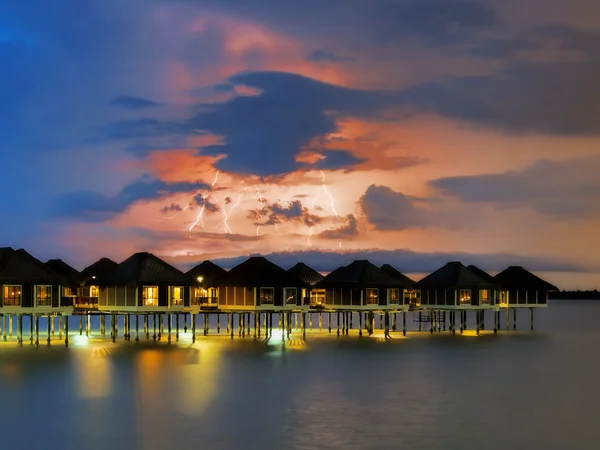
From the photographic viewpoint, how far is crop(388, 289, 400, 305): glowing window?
77.1 metres

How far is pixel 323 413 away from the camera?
40531mm

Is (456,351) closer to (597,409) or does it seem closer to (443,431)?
(597,409)

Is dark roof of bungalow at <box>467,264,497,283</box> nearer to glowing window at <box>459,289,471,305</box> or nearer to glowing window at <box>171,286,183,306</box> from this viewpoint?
glowing window at <box>459,289,471,305</box>

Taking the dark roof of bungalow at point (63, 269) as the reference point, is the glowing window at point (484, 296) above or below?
below

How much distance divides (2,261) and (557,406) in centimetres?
4042

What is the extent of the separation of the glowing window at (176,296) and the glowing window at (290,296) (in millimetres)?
9146

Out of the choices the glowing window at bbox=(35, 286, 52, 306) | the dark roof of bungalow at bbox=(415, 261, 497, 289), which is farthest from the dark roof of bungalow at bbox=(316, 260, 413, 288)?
the glowing window at bbox=(35, 286, 52, 306)

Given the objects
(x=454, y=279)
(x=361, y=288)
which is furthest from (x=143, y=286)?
(x=454, y=279)

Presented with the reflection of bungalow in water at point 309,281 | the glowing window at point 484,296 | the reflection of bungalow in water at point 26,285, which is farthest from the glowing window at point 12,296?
the glowing window at point 484,296

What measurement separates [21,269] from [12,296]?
2108 mm

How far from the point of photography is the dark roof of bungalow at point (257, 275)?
73000 millimetres

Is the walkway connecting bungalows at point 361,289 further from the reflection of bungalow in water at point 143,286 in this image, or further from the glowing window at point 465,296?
the reflection of bungalow in water at point 143,286

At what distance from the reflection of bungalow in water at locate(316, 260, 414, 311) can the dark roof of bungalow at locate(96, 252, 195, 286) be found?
13.3 m

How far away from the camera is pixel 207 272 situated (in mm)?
81312
